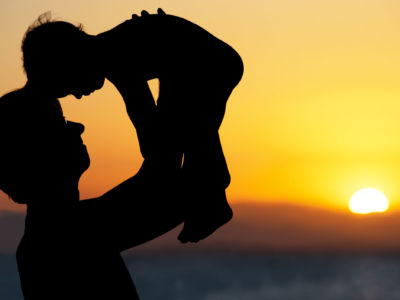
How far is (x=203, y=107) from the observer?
623 centimetres

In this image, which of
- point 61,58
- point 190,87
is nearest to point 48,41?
point 61,58

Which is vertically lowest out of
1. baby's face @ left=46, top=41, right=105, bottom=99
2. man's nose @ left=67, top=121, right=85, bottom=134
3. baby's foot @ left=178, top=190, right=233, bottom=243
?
baby's foot @ left=178, top=190, right=233, bottom=243

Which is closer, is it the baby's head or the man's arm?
the baby's head

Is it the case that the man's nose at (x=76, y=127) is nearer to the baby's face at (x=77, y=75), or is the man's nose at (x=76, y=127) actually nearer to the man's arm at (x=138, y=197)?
the baby's face at (x=77, y=75)

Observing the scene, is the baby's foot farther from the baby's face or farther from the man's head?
the baby's face

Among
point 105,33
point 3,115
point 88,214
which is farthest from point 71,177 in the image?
point 105,33

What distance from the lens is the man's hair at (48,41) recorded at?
19.2ft

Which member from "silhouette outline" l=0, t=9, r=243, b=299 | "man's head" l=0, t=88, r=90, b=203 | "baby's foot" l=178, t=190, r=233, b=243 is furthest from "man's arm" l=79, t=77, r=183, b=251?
"man's head" l=0, t=88, r=90, b=203

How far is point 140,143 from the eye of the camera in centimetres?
623

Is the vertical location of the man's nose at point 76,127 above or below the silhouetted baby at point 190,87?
below

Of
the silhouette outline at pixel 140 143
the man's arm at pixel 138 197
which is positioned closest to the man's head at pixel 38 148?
the silhouette outline at pixel 140 143

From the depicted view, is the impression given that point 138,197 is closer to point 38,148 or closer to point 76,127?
point 76,127

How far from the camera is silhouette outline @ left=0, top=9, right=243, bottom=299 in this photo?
5.95m

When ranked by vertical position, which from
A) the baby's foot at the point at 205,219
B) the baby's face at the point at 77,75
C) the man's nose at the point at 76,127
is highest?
the baby's face at the point at 77,75
